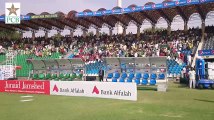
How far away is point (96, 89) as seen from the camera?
64.5ft

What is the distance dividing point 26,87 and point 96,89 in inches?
256

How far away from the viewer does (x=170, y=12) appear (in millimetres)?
48156

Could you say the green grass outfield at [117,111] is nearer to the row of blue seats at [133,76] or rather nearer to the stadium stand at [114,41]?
the row of blue seats at [133,76]

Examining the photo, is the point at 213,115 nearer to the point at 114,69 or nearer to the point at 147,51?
the point at 114,69

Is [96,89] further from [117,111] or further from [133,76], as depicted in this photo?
[133,76]

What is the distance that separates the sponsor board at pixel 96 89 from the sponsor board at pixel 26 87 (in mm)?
698

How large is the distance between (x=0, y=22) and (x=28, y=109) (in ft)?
148

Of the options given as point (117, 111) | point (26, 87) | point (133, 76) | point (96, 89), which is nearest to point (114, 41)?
point (133, 76)

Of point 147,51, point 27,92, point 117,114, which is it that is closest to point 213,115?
point 117,114

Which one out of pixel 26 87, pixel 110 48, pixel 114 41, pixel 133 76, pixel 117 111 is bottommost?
pixel 117 111

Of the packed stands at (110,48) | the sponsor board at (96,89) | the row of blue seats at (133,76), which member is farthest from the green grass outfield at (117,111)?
the packed stands at (110,48)

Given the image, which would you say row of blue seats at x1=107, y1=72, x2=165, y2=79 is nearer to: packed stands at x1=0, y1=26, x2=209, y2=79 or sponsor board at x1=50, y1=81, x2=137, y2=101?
sponsor board at x1=50, y1=81, x2=137, y2=101

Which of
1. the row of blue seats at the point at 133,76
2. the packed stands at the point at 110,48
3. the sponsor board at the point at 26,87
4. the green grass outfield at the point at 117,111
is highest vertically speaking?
the packed stands at the point at 110,48

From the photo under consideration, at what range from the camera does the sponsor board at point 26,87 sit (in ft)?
74.6
